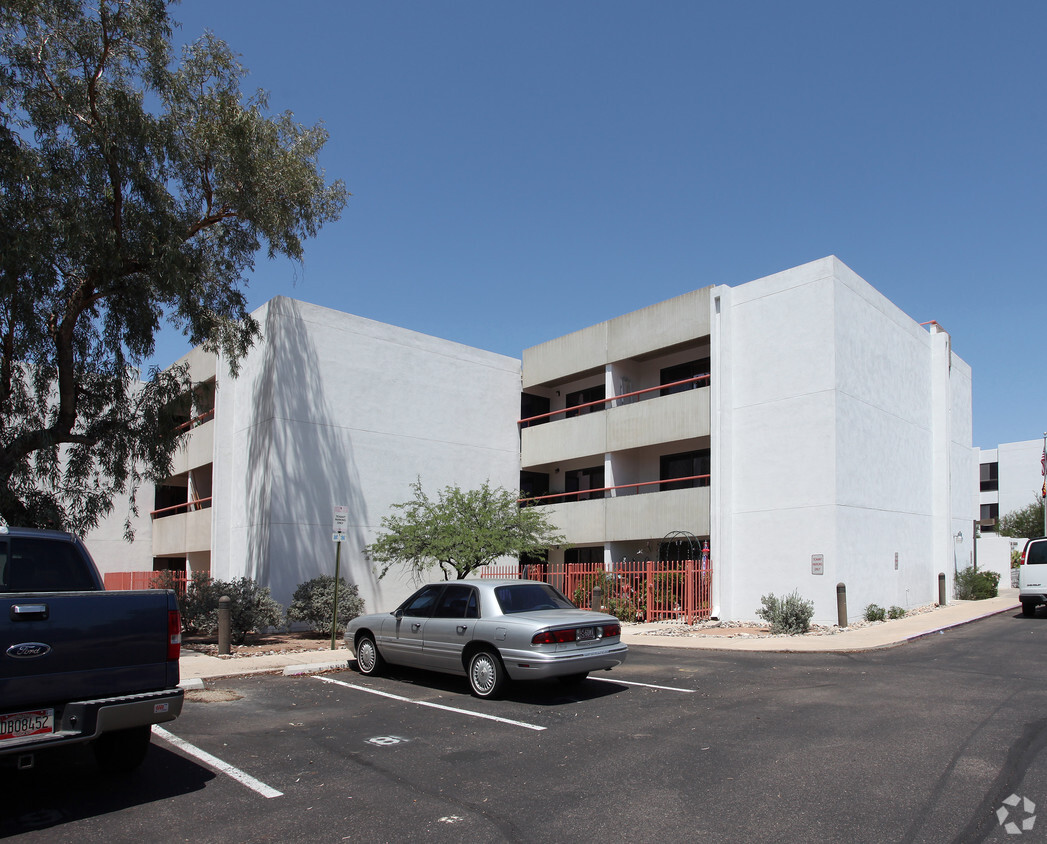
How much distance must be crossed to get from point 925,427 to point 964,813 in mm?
24269

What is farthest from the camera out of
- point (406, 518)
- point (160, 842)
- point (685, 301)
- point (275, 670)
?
point (685, 301)

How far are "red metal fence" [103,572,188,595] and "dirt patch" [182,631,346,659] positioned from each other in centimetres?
575

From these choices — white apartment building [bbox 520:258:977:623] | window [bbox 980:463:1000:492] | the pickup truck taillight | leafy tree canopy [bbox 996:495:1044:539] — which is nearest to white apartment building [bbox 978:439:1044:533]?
window [bbox 980:463:1000:492]

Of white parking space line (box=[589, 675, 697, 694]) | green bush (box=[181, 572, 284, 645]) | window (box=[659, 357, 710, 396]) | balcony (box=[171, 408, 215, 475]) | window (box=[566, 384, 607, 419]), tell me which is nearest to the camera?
white parking space line (box=[589, 675, 697, 694])

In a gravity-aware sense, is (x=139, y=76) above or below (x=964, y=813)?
above

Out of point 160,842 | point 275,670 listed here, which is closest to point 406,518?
point 275,670

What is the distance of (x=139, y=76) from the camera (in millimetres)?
16625

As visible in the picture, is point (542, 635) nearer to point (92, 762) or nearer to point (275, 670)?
point (92, 762)

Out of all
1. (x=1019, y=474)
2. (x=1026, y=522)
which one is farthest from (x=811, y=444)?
(x=1019, y=474)

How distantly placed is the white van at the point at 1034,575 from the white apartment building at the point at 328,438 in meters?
15.6

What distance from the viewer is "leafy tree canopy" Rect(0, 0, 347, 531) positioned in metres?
15.4

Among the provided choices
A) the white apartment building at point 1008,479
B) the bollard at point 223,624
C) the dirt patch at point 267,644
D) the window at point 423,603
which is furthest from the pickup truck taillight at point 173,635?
Answer: the white apartment building at point 1008,479

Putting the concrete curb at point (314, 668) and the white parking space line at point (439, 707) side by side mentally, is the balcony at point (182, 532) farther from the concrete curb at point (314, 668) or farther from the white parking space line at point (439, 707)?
the white parking space line at point (439, 707)

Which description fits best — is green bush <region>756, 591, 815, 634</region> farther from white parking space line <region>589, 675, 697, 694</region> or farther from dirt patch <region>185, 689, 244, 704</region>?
dirt patch <region>185, 689, 244, 704</region>
